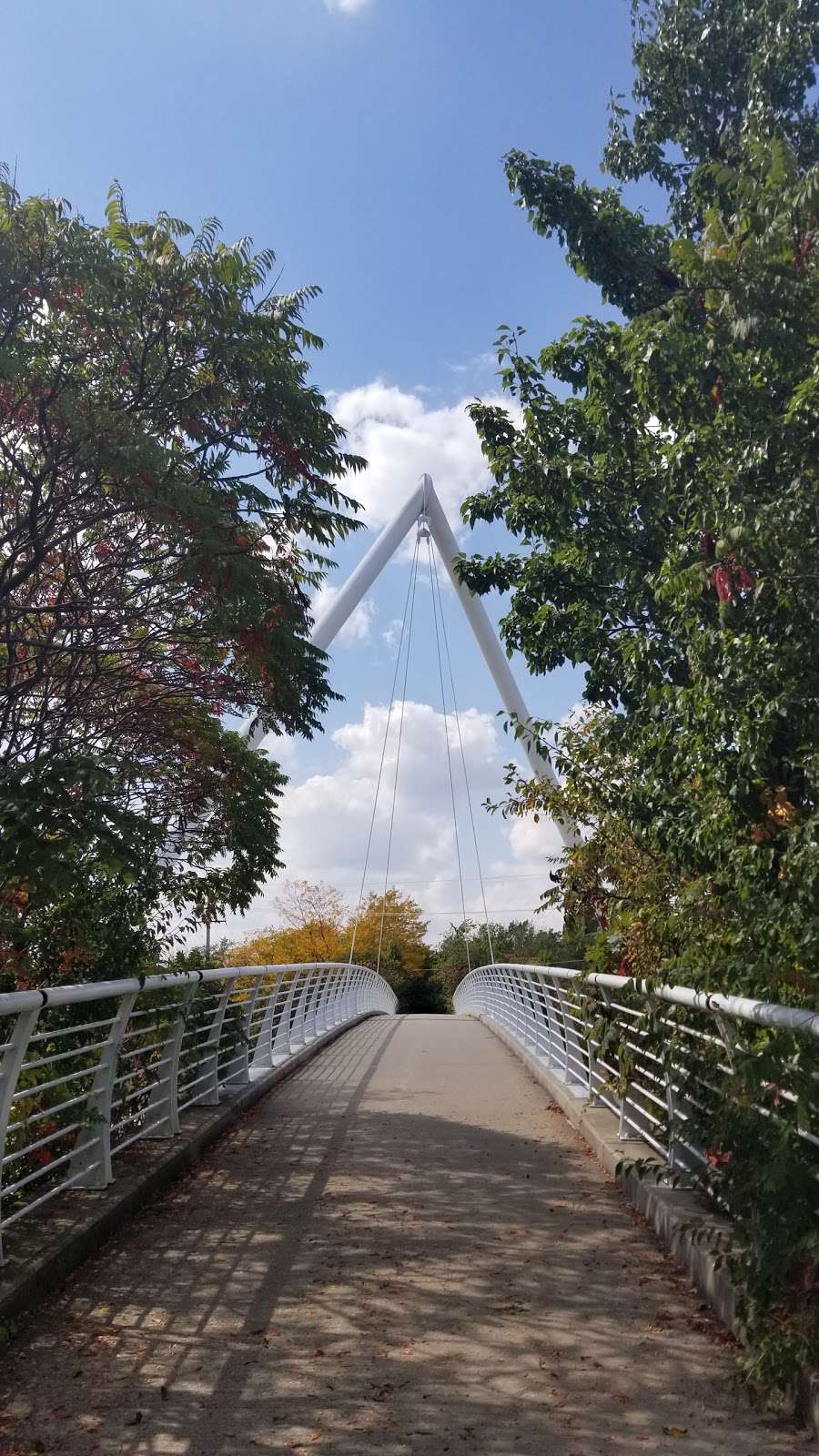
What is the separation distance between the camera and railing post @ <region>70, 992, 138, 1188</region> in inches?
223

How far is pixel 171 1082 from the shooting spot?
24.1ft

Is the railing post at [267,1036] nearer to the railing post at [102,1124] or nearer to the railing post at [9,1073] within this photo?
the railing post at [102,1124]

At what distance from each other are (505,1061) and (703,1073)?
383 inches

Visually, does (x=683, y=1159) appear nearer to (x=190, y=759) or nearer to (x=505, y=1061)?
(x=190, y=759)

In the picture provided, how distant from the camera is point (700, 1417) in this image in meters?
3.36

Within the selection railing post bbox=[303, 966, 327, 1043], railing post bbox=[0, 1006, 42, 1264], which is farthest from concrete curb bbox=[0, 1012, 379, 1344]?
railing post bbox=[303, 966, 327, 1043]

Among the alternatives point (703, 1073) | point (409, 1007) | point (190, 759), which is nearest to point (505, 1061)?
point (190, 759)

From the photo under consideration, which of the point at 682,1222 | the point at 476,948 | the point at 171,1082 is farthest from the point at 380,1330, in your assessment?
the point at 476,948

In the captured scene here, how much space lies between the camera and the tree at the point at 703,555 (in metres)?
4.34

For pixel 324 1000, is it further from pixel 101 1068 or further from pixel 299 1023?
pixel 101 1068

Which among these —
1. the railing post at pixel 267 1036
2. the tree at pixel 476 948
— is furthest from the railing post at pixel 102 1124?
the tree at pixel 476 948

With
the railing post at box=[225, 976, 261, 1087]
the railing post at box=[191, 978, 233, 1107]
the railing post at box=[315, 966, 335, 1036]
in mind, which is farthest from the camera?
the railing post at box=[315, 966, 335, 1036]

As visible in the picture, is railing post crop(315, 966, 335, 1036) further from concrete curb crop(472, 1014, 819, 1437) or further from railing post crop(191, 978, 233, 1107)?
concrete curb crop(472, 1014, 819, 1437)

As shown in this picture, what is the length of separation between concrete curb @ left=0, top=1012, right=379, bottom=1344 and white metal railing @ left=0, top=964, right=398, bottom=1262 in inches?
4.1
